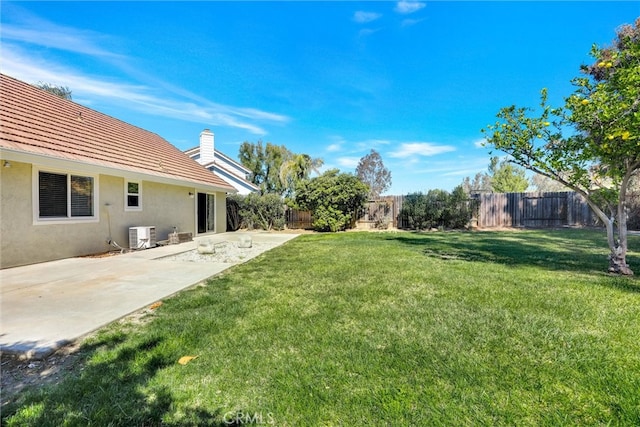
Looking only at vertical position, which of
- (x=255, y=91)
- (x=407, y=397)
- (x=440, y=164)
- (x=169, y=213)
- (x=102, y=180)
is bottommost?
(x=407, y=397)

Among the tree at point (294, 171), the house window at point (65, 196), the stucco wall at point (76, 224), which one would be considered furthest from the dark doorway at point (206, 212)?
the tree at point (294, 171)

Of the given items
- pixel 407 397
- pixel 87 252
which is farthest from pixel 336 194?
pixel 407 397

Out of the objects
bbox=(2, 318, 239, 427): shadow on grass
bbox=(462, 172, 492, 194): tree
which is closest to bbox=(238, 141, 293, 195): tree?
bbox=(2, 318, 239, 427): shadow on grass

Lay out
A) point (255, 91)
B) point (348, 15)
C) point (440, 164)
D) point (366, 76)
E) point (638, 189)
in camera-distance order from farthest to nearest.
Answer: point (440, 164)
point (255, 91)
point (366, 76)
point (638, 189)
point (348, 15)

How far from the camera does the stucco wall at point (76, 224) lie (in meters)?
6.40

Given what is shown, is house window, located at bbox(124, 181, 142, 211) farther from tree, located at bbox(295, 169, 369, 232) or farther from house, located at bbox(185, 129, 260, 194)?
house, located at bbox(185, 129, 260, 194)

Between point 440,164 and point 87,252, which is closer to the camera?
point 87,252

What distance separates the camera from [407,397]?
6.70ft

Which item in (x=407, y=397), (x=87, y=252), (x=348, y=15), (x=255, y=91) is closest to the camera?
(x=407, y=397)

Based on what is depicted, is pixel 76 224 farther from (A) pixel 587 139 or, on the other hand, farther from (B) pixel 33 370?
(A) pixel 587 139

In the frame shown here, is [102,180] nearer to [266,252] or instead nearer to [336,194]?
[266,252]

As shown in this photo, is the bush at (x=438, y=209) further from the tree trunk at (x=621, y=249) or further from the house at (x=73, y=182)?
the house at (x=73, y=182)

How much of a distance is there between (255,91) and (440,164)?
65.8 ft

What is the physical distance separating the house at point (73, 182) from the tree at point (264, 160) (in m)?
12.1
